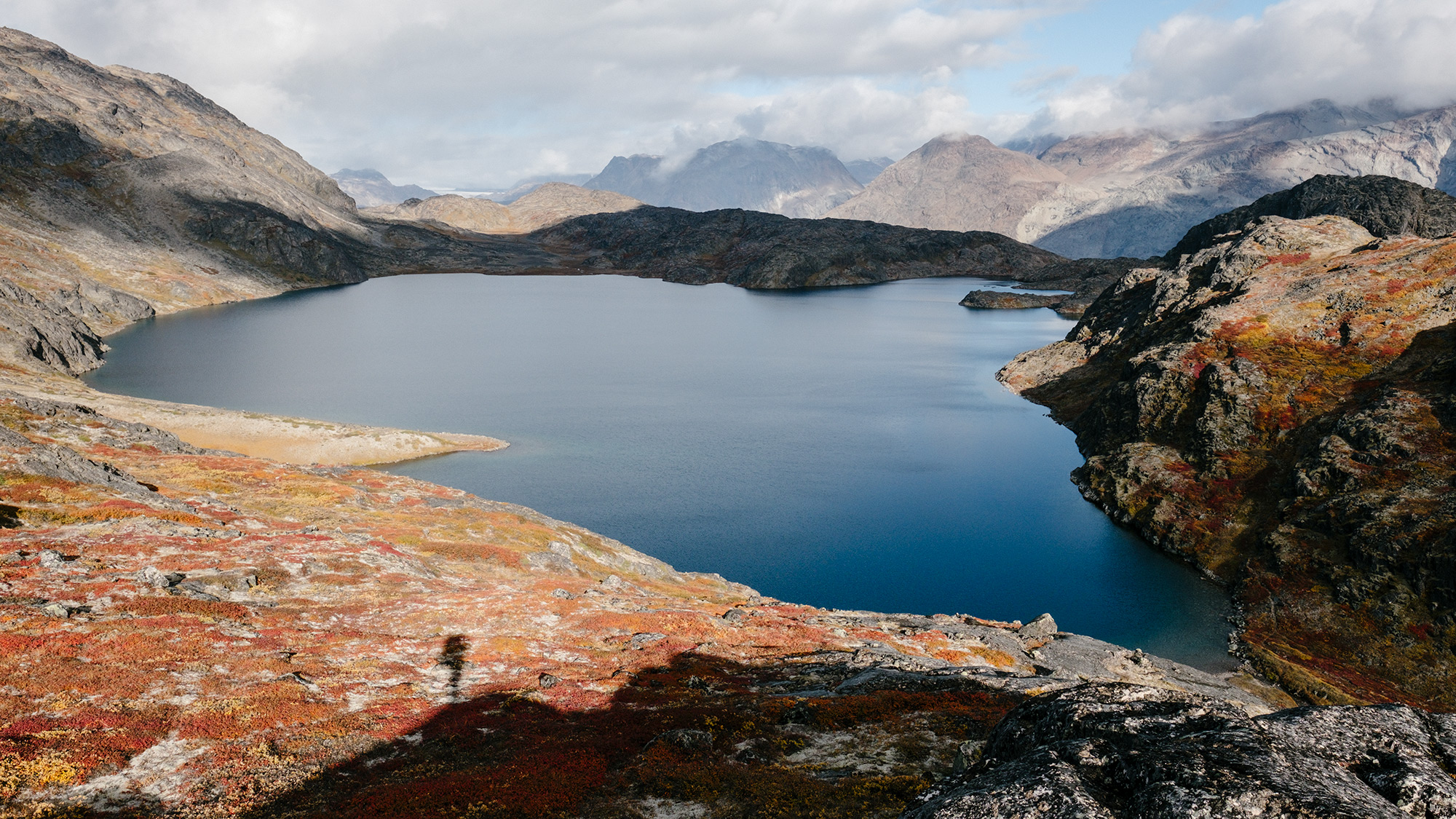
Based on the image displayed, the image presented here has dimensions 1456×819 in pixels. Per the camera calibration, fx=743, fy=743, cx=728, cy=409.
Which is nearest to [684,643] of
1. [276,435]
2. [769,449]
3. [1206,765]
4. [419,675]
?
[419,675]

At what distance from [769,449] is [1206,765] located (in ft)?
258

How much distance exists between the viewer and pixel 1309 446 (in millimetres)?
69875

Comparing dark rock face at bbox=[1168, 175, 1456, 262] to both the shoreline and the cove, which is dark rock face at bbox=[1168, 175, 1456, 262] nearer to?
the cove

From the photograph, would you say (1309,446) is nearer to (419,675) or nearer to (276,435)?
(419,675)

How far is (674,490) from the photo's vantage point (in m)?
76.3

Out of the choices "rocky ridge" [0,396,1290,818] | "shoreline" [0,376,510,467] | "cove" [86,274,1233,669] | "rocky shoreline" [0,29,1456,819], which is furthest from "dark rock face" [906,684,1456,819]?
"shoreline" [0,376,510,467]

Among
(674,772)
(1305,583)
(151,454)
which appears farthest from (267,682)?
(1305,583)

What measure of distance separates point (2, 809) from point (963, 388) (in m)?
125

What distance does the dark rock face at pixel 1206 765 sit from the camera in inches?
418

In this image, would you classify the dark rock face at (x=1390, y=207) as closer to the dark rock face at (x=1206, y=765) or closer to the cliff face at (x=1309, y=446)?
the cliff face at (x=1309, y=446)

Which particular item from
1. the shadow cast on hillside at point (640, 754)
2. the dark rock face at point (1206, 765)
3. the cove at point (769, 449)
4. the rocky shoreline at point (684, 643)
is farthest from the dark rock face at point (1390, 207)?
the dark rock face at point (1206, 765)

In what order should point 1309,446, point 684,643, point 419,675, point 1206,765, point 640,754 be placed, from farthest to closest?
1. point 1309,446
2. point 684,643
3. point 419,675
4. point 640,754
5. point 1206,765

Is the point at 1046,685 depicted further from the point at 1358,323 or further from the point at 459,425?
the point at 459,425

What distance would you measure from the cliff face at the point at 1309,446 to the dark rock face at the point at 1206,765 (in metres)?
42.5
